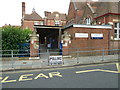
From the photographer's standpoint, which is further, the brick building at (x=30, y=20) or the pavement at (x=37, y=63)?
the brick building at (x=30, y=20)

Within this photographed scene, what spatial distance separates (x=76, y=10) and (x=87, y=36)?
1456 centimetres

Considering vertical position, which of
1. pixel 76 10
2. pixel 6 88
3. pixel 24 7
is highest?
pixel 24 7

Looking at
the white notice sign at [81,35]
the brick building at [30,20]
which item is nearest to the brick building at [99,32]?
the white notice sign at [81,35]

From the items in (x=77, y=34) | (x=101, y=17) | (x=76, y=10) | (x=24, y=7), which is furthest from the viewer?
(x=24, y=7)

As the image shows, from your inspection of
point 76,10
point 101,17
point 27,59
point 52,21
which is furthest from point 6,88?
point 52,21

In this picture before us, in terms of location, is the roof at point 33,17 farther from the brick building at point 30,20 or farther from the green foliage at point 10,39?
the green foliage at point 10,39

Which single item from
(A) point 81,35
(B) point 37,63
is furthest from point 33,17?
(B) point 37,63

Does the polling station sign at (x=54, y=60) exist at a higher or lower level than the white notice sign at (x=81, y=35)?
lower

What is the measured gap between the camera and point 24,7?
1817 inches

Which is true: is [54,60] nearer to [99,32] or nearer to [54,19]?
[99,32]

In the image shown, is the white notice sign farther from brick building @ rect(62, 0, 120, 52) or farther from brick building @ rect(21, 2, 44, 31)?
brick building @ rect(21, 2, 44, 31)

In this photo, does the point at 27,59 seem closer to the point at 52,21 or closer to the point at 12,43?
the point at 12,43

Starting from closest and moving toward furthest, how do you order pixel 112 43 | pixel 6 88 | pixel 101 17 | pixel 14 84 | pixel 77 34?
1. pixel 6 88
2. pixel 14 84
3. pixel 77 34
4. pixel 112 43
5. pixel 101 17

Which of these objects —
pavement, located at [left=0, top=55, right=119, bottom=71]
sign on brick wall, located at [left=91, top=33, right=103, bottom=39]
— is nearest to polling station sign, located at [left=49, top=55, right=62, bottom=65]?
pavement, located at [left=0, top=55, right=119, bottom=71]
